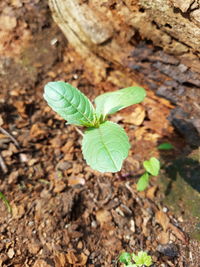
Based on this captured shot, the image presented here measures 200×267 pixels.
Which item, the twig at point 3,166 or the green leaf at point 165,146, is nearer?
the twig at point 3,166

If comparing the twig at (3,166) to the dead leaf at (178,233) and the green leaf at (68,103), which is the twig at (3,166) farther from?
the dead leaf at (178,233)

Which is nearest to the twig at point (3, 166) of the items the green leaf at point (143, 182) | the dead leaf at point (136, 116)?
the green leaf at point (143, 182)

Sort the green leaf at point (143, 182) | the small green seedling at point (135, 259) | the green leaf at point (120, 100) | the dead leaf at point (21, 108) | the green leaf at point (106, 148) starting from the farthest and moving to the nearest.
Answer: the dead leaf at point (21, 108) → the green leaf at point (143, 182) → the green leaf at point (120, 100) → the small green seedling at point (135, 259) → the green leaf at point (106, 148)

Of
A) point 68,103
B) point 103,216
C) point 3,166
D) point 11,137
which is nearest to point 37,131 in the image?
point 11,137

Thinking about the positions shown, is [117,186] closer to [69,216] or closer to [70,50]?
[69,216]

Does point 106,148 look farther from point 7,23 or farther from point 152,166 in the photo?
point 7,23

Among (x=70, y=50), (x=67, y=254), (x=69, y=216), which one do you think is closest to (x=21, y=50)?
(x=70, y=50)
